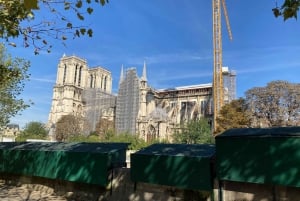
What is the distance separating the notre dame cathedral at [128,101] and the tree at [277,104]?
39.4 metres

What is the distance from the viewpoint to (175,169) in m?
11.0

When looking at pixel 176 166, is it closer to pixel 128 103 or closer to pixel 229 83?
pixel 128 103

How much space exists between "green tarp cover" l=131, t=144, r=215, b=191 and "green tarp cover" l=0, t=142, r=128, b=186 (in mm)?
1645

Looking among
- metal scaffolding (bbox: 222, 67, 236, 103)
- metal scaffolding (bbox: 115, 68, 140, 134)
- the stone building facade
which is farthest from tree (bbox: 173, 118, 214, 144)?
the stone building facade

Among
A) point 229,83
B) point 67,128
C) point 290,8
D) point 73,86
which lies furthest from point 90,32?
point 73,86

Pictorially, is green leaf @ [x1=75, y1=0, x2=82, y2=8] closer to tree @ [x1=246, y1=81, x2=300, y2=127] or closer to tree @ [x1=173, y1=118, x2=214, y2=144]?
tree @ [x1=246, y1=81, x2=300, y2=127]

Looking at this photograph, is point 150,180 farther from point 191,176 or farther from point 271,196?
point 271,196

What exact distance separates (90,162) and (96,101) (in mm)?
103199

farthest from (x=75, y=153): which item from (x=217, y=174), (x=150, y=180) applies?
(x=217, y=174)

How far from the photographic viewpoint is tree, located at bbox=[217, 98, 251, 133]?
50594 millimetres

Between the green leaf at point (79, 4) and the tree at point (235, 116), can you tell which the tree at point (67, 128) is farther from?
the green leaf at point (79, 4)

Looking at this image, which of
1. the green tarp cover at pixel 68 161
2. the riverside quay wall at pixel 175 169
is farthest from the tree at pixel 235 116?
the riverside quay wall at pixel 175 169

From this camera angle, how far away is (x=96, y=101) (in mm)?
114750

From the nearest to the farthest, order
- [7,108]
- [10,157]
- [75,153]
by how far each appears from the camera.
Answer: [75,153] → [10,157] → [7,108]
